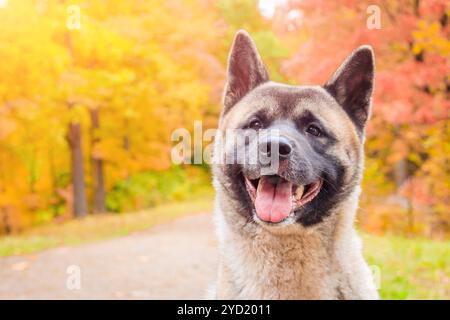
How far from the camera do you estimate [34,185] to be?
778 inches

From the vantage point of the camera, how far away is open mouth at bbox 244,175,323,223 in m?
3.09

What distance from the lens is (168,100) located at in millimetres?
15203

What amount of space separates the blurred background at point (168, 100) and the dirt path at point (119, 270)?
1364 mm

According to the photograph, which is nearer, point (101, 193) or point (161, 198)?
point (101, 193)

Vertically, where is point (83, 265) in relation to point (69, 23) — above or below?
below

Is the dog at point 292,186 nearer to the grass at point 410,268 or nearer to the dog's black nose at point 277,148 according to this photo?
the dog's black nose at point 277,148

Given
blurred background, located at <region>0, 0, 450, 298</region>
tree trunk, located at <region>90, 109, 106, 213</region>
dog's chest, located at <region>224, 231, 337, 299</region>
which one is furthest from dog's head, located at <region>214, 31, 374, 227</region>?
tree trunk, located at <region>90, 109, 106, 213</region>

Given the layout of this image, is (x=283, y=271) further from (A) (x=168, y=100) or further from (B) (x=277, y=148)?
(A) (x=168, y=100)

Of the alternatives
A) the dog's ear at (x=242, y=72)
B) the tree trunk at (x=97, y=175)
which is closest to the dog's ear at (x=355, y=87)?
the dog's ear at (x=242, y=72)

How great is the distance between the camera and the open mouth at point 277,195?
309 cm

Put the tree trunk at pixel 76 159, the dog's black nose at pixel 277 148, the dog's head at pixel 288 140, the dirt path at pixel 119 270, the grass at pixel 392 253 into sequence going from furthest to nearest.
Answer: the tree trunk at pixel 76 159, the dirt path at pixel 119 270, the grass at pixel 392 253, the dog's head at pixel 288 140, the dog's black nose at pixel 277 148

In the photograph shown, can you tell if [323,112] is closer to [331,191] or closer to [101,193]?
[331,191]
